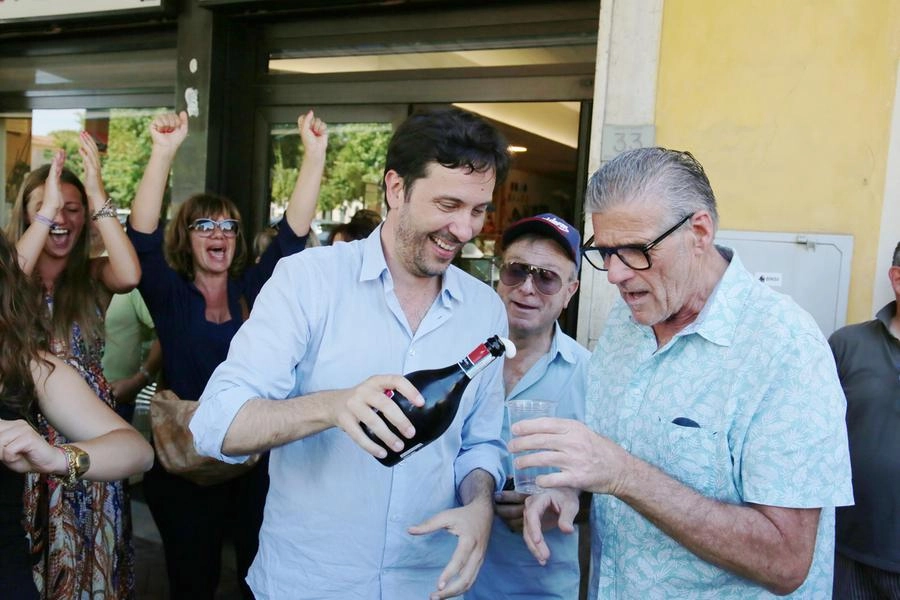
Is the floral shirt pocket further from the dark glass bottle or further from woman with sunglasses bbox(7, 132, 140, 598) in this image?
woman with sunglasses bbox(7, 132, 140, 598)

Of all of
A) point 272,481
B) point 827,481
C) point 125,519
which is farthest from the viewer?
point 125,519

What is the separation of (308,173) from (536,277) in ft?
4.31

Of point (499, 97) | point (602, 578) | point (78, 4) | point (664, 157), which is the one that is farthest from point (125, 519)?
point (78, 4)

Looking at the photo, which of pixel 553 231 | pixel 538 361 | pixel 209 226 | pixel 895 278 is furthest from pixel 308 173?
pixel 895 278

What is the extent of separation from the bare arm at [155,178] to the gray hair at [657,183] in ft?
7.81

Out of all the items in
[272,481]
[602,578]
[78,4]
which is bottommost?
[602,578]

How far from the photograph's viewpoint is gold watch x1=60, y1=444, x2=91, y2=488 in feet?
6.69

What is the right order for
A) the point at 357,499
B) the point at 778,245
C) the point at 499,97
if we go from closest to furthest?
the point at 357,499
the point at 778,245
the point at 499,97

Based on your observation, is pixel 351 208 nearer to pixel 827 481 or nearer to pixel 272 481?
pixel 272 481

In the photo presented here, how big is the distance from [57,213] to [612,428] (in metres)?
2.73

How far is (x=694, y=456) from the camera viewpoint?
1.74 m

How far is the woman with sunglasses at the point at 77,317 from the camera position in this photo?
3.03 meters

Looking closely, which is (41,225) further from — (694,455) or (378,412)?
(694,455)

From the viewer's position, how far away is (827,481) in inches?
62.8
